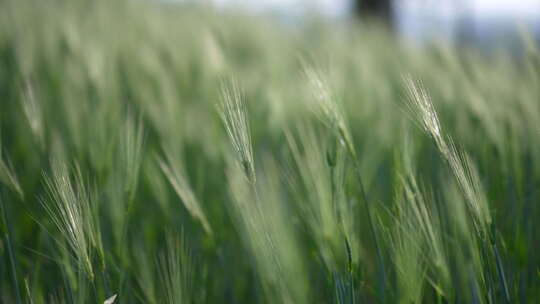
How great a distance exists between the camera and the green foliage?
0.44 metres

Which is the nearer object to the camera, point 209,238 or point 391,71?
point 209,238

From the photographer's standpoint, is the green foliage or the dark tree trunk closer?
the green foliage

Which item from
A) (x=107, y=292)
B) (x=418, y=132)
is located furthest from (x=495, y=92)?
(x=107, y=292)

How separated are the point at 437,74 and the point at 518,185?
0.53 meters

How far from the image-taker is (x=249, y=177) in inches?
16.3

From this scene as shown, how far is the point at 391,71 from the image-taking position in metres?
1.40

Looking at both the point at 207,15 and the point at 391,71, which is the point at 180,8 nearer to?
the point at 207,15

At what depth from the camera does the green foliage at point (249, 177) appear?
0.44 m

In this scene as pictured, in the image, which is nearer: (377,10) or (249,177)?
(249,177)

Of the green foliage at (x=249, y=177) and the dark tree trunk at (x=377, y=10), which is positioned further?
the dark tree trunk at (x=377, y=10)

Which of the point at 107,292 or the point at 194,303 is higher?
the point at 107,292

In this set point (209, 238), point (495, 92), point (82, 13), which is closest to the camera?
point (209, 238)

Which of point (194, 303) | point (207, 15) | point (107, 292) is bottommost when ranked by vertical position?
point (194, 303)

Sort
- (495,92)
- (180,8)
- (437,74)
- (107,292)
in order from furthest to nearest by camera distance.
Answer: (180,8), (437,74), (495,92), (107,292)
